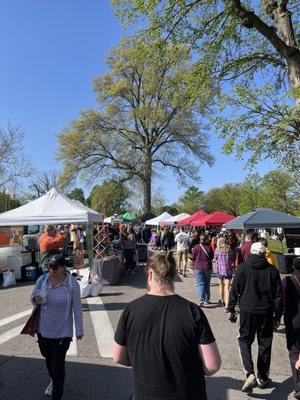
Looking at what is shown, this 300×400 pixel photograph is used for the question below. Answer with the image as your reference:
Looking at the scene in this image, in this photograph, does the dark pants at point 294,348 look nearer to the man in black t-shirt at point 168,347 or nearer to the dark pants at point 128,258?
the man in black t-shirt at point 168,347

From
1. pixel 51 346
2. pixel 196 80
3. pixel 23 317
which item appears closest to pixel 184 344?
pixel 51 346

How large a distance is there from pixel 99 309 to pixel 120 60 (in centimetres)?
3567

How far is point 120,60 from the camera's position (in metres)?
42.4

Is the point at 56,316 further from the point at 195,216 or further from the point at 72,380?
the point at 195,216

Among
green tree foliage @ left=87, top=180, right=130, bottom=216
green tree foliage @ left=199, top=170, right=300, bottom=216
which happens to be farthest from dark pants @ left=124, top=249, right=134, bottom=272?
green tree foliage @ left=199, top=170, right=300, bottom=216

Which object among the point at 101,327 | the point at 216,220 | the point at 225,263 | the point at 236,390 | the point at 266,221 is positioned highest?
the point at 216,220

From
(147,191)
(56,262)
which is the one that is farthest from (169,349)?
(147,191)

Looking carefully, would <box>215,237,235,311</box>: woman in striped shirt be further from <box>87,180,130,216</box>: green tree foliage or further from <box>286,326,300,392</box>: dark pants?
<box>87,180,130,216</box>: green tree foliage

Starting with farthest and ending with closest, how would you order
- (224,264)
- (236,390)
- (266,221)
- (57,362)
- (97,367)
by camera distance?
(266,221)
(224,264)
(97,367)
(236,390)
(57,362)

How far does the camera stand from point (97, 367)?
20.4 feet

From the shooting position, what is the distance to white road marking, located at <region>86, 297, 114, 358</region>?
7.11 meters

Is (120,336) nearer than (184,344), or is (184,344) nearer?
(184,344)

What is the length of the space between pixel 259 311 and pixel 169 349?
292 centimetres

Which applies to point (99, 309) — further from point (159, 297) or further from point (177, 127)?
point (177, 127)
